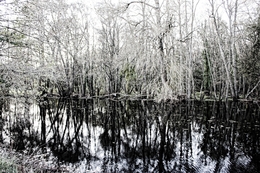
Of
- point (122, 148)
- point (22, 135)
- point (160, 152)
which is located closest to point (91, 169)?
point (122, 148)

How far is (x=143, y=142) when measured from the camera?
25.8 feet

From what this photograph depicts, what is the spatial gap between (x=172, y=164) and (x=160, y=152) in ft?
3.07

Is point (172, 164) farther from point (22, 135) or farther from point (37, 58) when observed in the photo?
point (22, 135)

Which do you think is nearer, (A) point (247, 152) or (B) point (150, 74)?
(A) point (247, 152)

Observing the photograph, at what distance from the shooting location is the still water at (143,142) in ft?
19.4

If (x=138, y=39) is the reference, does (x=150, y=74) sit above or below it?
below

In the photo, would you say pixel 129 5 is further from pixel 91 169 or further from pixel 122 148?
pixel 91 169

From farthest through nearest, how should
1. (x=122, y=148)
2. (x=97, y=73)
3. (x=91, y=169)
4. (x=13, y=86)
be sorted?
1. (x=97, y=73)
2. (x=122, y=148)
3. (x=91, y=169)
4. (x=13, y=86)

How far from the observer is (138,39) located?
7.48 meters

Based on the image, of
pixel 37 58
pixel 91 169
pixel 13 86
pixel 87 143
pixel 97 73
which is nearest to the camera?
pixel 13 86

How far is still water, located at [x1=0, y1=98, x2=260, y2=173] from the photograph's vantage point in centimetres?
592

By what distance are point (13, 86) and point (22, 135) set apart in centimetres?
488

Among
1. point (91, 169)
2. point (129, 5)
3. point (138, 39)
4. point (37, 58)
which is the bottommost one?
point (91, 169)

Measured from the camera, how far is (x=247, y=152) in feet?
22.4
